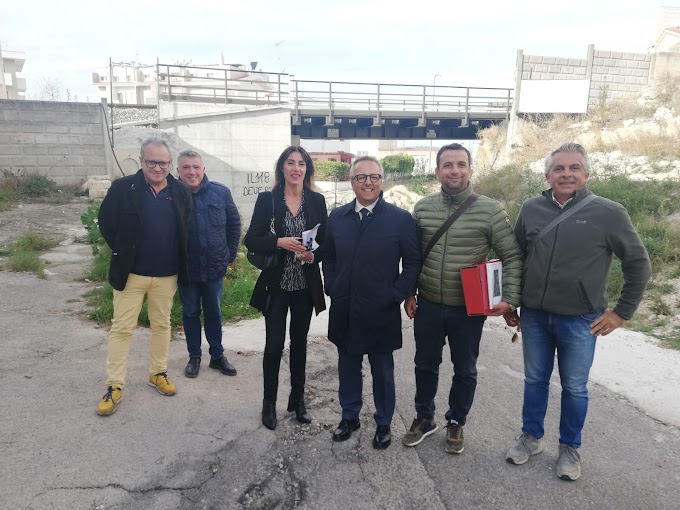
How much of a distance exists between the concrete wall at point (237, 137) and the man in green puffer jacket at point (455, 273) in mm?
9612

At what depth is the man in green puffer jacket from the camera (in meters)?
2.82

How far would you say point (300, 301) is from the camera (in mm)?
3246

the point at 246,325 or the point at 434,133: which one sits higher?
the point at 434,133

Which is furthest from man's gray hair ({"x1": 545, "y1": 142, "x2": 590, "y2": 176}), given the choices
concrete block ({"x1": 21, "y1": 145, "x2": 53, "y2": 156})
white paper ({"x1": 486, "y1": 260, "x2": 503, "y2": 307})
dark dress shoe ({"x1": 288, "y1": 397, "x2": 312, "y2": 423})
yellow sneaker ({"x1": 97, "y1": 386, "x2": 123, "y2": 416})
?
concrete block ({"x1": 21, "y1": 145, "x2": 53, "y2": 156})

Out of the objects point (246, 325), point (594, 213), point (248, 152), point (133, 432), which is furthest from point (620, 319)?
point (248, 152)

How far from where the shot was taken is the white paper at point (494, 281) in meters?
2.74

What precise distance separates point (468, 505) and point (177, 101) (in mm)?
11867

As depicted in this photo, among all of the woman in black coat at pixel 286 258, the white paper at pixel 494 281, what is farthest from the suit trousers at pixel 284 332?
the white paper at pixel 494 281

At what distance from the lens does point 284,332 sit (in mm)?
3312

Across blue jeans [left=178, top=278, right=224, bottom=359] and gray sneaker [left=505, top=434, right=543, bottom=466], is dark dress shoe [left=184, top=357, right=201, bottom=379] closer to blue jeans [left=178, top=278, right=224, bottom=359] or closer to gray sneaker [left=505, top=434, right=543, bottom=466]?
blue jeans [left=178, top=278, right=224, bottom=359]

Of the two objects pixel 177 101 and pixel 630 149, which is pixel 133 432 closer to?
pixel 177 101

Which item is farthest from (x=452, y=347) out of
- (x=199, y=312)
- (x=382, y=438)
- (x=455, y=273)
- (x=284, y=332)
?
(x=199, y=312)

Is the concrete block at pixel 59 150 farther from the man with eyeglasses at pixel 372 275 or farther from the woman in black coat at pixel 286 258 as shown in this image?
the man with eyeglasses at pixel 372 275

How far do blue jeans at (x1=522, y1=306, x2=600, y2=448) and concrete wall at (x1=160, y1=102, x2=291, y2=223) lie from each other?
9929 millimetres
